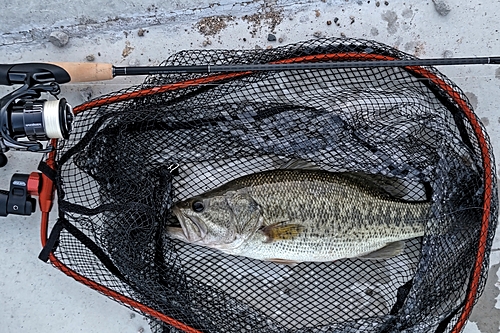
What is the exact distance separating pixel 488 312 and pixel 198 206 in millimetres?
1881

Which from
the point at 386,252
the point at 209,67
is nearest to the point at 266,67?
the point at 209,67

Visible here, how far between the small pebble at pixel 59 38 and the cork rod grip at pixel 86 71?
18.0 inches

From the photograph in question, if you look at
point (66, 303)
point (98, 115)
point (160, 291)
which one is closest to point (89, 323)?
point (66, 303)

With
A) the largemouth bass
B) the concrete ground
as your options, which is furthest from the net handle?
the largemouth bass

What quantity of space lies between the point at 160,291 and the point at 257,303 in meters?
0.61

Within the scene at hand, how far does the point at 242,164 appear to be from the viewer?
9.77 feet

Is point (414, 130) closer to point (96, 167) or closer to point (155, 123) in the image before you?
point (155, 123)

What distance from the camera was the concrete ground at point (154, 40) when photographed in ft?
10.2

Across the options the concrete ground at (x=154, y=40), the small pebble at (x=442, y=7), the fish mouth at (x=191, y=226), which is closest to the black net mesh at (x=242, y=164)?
the fish mouth at (x=191, y=226)

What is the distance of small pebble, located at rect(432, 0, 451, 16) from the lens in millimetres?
3143

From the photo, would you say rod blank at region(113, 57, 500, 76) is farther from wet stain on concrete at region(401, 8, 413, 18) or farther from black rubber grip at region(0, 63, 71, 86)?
wet stain on concrete at region(401, 8, 413, 18)

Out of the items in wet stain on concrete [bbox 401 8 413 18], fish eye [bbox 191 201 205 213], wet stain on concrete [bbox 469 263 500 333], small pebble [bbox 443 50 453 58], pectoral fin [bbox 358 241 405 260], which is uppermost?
wet stain on concrete [bbox 401 8 413 18]

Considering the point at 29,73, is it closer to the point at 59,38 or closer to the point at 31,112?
the point at 31,112

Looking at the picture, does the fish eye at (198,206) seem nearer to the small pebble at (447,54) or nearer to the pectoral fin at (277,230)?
the pectoral fin at (277,230)
